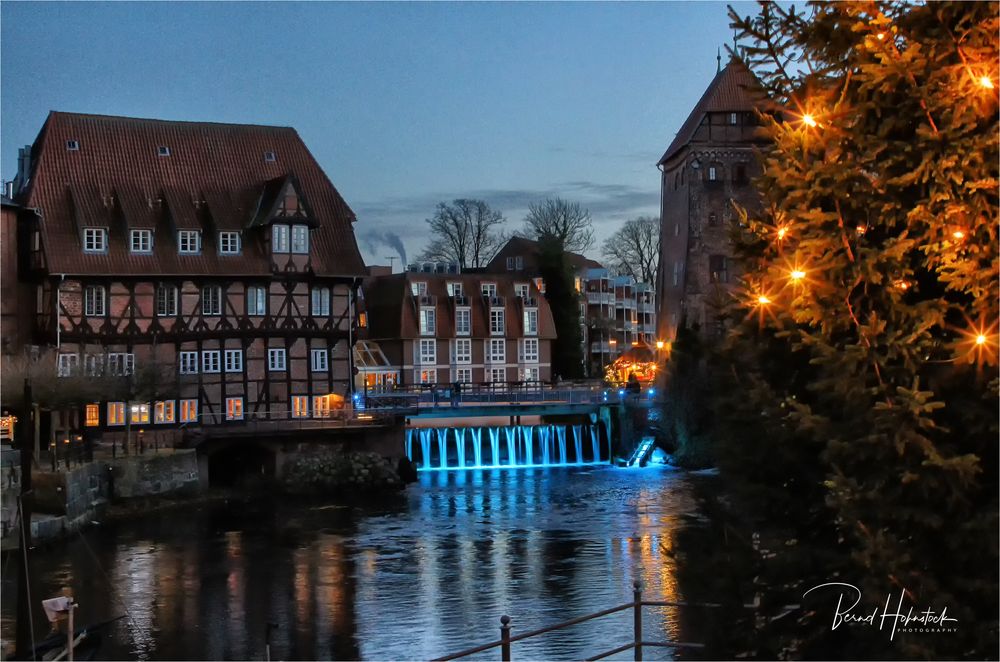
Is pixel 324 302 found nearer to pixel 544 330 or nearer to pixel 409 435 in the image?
pixel 409 435

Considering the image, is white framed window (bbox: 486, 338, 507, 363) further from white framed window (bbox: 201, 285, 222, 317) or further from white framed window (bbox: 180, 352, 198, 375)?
white framed window (bbox: 180, 352, 198, 375)

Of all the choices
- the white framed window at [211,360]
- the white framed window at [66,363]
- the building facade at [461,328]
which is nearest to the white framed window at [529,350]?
the building facade at [461,328]

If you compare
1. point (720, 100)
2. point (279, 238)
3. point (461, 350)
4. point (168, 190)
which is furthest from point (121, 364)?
point (720, 100)

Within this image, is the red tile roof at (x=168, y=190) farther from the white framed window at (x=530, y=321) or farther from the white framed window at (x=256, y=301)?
the white framed window at (x=530, y=321)

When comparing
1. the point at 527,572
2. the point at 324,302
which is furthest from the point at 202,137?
the point at 527,572

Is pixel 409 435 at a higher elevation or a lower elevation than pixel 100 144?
lower

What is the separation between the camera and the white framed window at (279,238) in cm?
4684

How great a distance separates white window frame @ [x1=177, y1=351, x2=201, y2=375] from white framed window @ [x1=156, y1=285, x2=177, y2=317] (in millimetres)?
1535

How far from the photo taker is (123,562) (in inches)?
1184

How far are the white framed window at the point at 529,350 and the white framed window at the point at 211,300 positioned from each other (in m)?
24.4

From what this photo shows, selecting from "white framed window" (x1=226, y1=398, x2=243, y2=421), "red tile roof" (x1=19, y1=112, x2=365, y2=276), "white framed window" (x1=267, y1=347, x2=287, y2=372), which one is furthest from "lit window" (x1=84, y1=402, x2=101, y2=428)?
"white framed window" (x1=267, y1=347, x2=287, y2=372)

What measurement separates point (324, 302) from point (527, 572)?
73.4 feet

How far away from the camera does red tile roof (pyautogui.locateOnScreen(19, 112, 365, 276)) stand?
44.6 metres

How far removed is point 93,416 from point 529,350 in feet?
95.7
